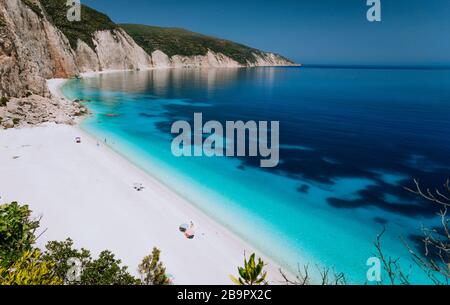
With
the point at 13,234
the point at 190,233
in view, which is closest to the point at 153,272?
the point at 190,233

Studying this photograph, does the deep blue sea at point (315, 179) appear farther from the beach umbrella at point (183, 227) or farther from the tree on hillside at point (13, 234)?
the tree on hillside at point (13, 234)

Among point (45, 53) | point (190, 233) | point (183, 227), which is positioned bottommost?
point (190, 233)

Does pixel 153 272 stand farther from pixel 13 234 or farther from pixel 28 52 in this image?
pixel 28 52

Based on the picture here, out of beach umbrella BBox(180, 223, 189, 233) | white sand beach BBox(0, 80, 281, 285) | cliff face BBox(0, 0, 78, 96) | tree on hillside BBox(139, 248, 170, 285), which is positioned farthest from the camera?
cliff face BBox(0, 0, 78, 96)

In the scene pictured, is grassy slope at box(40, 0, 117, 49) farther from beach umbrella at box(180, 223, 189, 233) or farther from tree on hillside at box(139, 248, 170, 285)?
tree on hillside at box(139, 248, 170, 285)

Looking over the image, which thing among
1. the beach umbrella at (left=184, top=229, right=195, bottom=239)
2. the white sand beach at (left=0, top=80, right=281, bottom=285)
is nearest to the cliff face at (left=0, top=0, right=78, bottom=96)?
the white sand beach at (left=0, top=80, right=281, bottom=285)

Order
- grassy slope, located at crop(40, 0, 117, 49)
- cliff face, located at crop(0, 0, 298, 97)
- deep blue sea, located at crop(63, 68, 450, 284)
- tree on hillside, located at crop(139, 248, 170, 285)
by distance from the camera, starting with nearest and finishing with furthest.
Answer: tree on hillside, located at crop(139, 248, 170, 285) → deep blue sea, located at crop(63, 68, 450, 284) → cliff face, located at crop(0, 0, 298, 97) → grassy slope, located at crop(40, 0, 117, 49)
